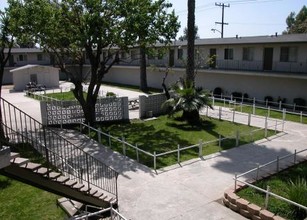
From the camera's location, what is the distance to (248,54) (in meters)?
28.7

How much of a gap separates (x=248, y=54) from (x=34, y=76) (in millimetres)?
28241

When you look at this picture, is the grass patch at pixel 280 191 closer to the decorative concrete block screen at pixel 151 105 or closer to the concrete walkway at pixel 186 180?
the concrete walkway at pixel 186 180

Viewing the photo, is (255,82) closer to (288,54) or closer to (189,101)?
(288,54)

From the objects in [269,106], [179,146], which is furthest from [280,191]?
[269,106]

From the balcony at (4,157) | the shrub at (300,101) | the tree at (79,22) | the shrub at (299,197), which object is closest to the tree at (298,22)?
the shrub at (300,101)

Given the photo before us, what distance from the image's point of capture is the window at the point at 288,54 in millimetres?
25172

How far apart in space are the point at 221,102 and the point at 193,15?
34.2 ft

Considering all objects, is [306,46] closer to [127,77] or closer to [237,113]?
[237,113]

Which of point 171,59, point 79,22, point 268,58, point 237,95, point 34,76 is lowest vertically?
point 237,95

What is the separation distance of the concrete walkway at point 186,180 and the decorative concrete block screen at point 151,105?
652 cm

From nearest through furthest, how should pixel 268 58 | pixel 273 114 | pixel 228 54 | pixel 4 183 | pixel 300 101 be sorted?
pixel 4 183
pixel 273 114
pixel 300 101
pixel 268 58
pixel 228 54

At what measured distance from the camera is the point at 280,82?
26.4 meters

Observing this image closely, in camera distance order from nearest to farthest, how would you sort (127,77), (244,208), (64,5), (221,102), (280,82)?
(244,208) < (64,5) < (280,82) < (221,102) < (127,77)

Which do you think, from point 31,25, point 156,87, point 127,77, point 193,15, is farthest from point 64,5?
point 127,77
